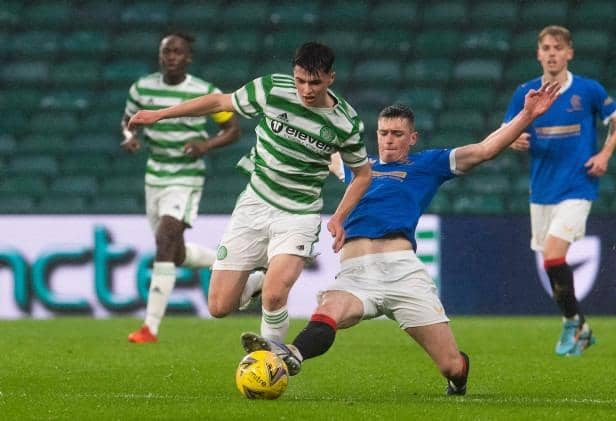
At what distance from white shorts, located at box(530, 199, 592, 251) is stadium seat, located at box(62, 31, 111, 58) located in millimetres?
8465

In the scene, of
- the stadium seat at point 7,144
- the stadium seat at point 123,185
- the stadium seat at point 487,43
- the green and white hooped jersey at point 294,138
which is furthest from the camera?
the stadium seat at point 487,43

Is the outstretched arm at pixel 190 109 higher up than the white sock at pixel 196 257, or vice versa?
the outstretched arm at pixel 190 109

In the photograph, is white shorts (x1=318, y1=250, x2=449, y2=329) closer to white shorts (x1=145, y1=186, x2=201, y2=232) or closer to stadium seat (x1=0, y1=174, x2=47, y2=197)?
white shorts (x1=145, y1=186, x2=201, y2=232)

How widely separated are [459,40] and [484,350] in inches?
296

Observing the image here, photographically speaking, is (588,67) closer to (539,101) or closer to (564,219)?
(564,219)

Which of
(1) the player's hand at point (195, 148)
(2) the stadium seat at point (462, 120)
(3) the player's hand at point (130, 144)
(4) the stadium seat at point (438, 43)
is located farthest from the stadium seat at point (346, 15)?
(3) the player's hand at point (130, 144)

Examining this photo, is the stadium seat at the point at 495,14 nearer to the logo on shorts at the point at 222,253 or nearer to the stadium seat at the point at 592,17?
the stadium seat at the point at 592,17

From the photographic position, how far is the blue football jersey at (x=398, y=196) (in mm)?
6629

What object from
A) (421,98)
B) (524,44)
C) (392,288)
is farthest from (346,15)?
(392,288)

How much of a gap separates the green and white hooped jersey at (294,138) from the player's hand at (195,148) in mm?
2943

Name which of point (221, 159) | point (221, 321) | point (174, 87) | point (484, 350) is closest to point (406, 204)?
point (484, 350)

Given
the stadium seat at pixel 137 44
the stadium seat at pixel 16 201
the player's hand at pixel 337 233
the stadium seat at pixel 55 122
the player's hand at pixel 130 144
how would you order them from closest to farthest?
the player's hand at pixel 337 233
the player's hand at pixel 130 144
the stadium seat at pixel 16 201
the stadium seat at pixel 55 122
the stadium seat at pixel 137 44

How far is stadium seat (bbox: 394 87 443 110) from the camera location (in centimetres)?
1524

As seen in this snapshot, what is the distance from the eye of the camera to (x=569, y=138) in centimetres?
908
